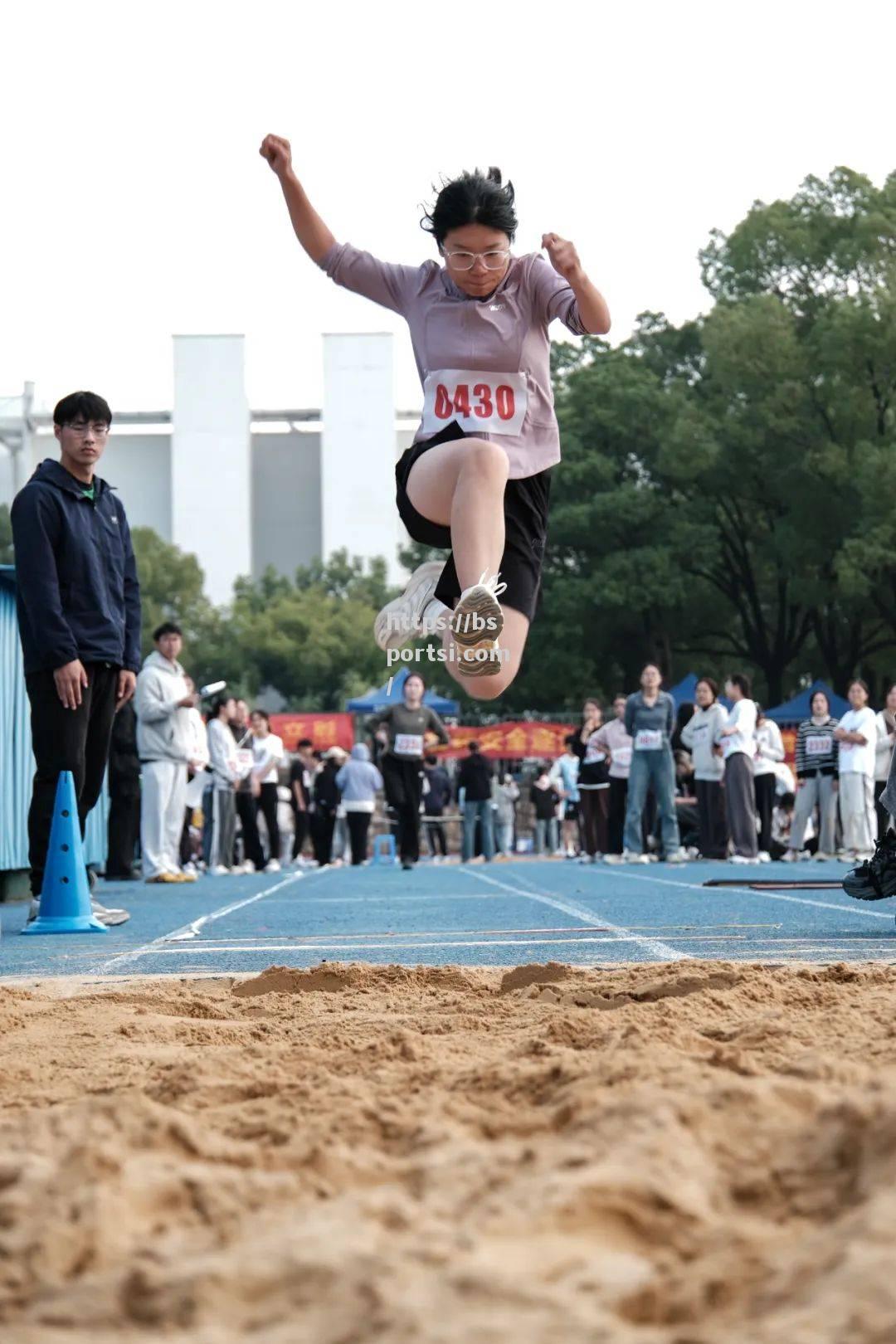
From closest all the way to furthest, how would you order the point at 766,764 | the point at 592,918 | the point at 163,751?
the point at 592,918
the point at 163,751
the point at 766,764

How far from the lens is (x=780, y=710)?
37031 mm

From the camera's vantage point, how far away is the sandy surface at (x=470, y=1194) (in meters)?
1.59

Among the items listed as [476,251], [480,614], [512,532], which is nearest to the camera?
[480,614]

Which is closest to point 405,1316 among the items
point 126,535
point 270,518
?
point 126,535

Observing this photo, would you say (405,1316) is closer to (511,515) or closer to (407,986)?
(407,986)

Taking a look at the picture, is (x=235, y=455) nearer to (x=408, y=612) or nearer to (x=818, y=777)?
(x=818, y=777)

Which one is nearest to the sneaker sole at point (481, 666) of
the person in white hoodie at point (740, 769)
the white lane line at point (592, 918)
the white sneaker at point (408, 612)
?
the white sneaker at point (408, 612)

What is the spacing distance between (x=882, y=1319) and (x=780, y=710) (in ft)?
119

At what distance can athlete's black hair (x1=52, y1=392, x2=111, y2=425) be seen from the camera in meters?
7.97

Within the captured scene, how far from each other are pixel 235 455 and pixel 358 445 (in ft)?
21.4

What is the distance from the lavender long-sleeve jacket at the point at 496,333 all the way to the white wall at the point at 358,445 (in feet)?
286

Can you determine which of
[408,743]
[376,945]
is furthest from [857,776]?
[376,945]

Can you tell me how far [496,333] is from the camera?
17.8 feet

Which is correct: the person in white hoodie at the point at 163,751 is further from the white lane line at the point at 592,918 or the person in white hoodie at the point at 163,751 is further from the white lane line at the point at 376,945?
the white lane line at the point at 376,945
